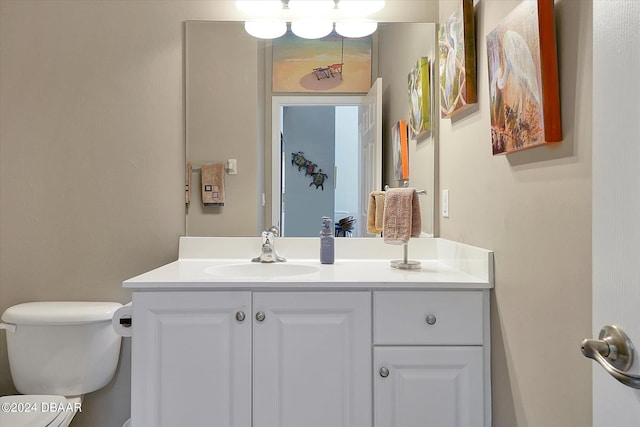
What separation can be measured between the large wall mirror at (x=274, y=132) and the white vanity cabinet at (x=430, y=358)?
0.59 metres

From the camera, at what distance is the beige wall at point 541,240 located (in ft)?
3.18

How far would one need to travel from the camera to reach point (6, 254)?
75.7 inches

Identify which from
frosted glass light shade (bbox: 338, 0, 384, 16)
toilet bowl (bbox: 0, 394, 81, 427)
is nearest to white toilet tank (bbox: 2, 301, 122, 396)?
toilet bowl (bbox: 0, 394, 81, 427)

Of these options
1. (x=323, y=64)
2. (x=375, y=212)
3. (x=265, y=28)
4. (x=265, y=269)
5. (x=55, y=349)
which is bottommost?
(x=55, y=349)

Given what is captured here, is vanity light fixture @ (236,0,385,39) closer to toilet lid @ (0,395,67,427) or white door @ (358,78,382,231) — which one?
white door @ (358,78,382,231)

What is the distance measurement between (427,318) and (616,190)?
0.92 meters

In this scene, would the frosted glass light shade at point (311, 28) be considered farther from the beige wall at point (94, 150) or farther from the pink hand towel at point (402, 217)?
the pink hand towel at point (402, 217)

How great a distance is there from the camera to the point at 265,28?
78.7 inches

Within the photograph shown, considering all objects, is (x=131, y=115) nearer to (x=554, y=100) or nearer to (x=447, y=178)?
(x=447, y=178)

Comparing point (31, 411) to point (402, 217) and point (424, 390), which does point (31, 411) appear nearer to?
point (424, 390)

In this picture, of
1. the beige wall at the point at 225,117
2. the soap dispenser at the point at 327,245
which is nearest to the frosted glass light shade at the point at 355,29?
the beige wall at the point at 225,117

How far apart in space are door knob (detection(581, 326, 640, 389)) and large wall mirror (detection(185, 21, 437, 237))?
137 centimetres

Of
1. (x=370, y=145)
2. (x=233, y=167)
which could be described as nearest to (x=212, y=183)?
(x=233, y=167)

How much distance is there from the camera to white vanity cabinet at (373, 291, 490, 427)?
146 centimetres
